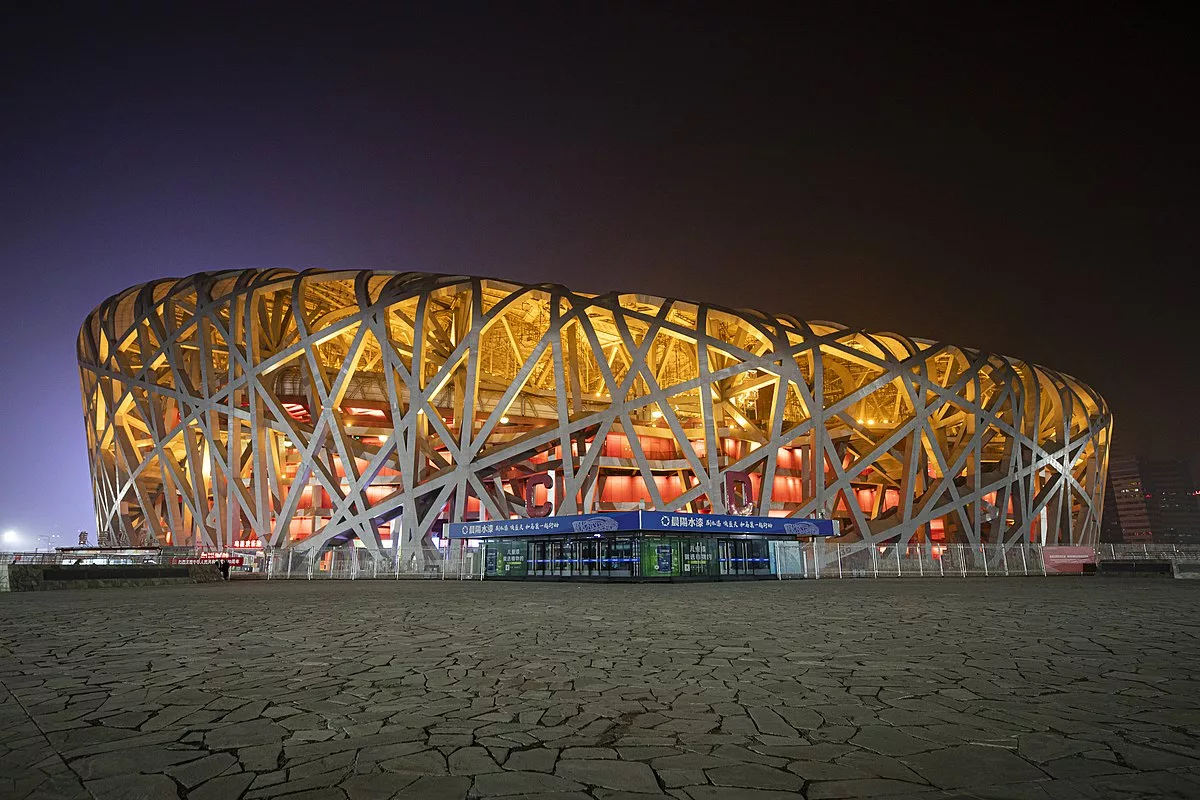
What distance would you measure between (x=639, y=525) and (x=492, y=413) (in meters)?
15.0

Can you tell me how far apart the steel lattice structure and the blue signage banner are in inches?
225

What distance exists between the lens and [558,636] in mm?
8664

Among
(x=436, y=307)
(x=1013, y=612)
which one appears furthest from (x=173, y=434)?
(x=1013, y=612)

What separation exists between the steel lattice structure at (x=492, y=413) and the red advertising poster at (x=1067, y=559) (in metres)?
8.66

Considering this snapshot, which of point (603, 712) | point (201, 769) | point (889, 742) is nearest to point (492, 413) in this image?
point (603, 712)

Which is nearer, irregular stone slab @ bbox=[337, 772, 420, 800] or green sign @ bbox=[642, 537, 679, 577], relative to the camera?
irregular stone slab @ bbox=[337, 772, 420, 800]

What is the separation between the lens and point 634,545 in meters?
25.6

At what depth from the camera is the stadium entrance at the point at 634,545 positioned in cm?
2545

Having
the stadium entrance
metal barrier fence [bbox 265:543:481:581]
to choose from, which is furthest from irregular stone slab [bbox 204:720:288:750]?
metal barrier fence [bbox 265:543:481:581]

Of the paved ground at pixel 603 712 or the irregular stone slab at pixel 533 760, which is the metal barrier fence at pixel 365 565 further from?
the irregular stone slab at pixel 533 760

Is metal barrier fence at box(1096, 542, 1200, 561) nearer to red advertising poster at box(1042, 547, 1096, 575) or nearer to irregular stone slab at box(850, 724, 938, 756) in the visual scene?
red advertising poster at box(1042, 547, 1096, 575)

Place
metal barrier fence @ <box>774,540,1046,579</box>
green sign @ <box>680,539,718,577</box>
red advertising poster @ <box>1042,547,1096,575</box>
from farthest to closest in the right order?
red advertising poster @ <box>1042,547,1096,575</box> < metal barrier fence @ <box>774,540,1046,579</box> < green sign @ <box>680,539,718,577</box>

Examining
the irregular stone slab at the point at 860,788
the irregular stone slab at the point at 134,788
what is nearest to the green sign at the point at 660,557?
the irregular stone slab at the point at 860,788

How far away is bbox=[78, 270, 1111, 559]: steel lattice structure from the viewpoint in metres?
37.1
